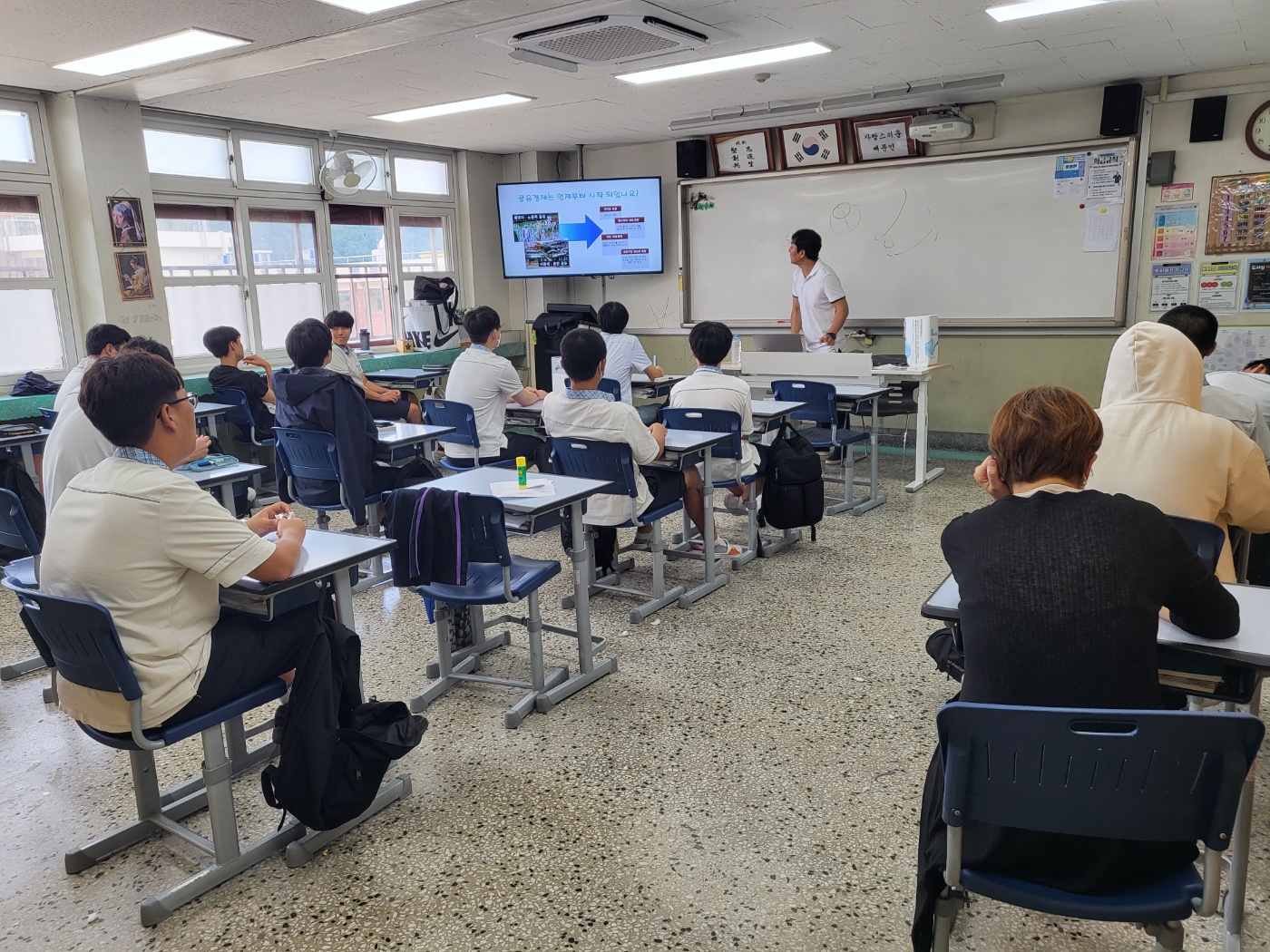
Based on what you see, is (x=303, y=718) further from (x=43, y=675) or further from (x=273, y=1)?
(x=273, y=1)

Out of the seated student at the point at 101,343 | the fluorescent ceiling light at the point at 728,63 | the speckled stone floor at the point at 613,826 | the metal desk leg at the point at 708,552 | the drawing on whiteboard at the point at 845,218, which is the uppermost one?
the fluorescent ceiling light at the point at 728,63

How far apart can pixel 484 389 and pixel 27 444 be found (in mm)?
2569

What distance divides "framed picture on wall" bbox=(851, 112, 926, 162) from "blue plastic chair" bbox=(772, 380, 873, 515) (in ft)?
8.87

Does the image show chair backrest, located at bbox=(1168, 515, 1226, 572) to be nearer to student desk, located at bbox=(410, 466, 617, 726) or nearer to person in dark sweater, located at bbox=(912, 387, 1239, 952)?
person in dark sweater, located at bbox=(912, 387, 1239, 952)

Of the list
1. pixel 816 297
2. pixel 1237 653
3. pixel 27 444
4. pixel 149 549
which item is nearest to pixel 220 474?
pixel 149 549

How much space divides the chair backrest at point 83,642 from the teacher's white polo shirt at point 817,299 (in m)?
5.36

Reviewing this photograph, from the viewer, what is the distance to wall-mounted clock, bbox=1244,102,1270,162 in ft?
18.7

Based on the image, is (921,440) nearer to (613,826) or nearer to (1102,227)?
(1102,227)

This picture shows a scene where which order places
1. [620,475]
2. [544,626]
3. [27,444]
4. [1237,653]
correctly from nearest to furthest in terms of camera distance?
[1237,653], [544,626], [620,475], [27,444]

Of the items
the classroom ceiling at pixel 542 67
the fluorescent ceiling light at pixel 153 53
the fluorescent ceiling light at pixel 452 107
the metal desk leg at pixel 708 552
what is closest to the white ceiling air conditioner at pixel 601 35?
the classroom ceiling at pixel 542 67

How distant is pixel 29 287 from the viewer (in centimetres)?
562

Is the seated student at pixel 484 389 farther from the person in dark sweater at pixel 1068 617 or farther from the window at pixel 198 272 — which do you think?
the person in dark sweater at pixel 1068 617

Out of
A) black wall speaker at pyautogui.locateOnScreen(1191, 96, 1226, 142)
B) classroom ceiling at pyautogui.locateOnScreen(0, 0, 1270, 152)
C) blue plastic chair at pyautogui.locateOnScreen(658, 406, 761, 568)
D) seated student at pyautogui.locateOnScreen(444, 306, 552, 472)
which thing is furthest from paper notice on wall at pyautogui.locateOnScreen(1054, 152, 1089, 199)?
seated student at pyautogui.locateOnScreen(444, 306, 552, 472)

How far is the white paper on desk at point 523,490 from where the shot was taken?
2.93m
